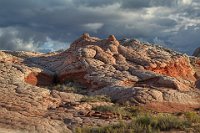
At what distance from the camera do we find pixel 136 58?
39219mm

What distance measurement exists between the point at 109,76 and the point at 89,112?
9.65 meters

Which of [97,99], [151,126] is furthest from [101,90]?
[151,126]

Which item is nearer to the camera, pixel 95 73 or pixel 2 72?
pixel 2 72

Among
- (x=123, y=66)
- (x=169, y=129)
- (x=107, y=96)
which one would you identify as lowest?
(x=169, y=129)

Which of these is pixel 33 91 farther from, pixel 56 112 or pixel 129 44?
pixel 129 44

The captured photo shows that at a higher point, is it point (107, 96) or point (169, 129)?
point (107, 96)

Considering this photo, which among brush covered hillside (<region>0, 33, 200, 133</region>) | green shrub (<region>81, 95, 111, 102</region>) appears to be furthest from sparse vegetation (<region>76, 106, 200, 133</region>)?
green shrub (<region>81, 95, 111, 102</region>)

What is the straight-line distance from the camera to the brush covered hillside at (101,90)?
21953 millimetres

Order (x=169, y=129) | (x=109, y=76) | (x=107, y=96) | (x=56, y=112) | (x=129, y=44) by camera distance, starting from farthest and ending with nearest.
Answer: (x=129, y=44) → (x=109, y=76) → (x=107, y=96) → (x=56, y=112) → (x=169, y=129)

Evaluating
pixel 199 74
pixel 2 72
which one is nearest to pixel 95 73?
pixel 2 72

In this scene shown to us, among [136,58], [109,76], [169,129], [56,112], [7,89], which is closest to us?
[169,129]

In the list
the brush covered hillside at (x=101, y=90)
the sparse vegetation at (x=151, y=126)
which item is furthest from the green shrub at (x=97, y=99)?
the sparse vegetation at (x=151, y=126)

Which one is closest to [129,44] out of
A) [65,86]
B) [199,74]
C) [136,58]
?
[136,58]

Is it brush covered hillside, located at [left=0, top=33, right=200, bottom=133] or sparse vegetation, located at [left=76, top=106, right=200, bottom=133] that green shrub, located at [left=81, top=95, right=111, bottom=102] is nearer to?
brush covered hillside, located at [left=0, top=33, right=200, bottom=133]
